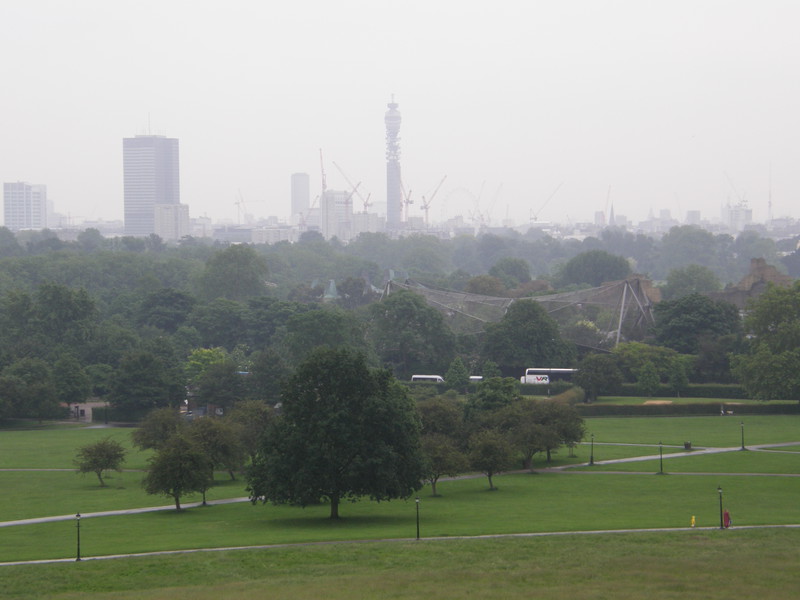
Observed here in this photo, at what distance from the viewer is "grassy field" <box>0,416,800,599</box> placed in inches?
1280

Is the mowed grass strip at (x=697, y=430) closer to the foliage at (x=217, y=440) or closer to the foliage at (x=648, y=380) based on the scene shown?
the foliage at (x=648, y=380)

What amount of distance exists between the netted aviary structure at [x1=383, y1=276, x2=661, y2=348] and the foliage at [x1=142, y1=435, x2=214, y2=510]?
53425 millimetres

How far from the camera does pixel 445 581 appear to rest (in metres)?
33.0

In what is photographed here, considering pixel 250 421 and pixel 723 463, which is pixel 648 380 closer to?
pixel 723 463

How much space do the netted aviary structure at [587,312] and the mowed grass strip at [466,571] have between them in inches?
2337

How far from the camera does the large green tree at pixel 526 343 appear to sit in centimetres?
9238

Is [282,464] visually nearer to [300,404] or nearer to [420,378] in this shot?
[300,404]

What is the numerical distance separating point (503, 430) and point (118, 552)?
24617mm

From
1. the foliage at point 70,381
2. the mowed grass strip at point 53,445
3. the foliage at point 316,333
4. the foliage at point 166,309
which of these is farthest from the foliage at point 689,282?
the mowed grass strip at point 53,445

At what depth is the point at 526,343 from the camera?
93062 millimetres

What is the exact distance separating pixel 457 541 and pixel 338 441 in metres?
9.21

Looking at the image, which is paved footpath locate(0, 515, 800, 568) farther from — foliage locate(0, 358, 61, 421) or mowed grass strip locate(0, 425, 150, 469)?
foliage locate(0, 358, 61, 421)

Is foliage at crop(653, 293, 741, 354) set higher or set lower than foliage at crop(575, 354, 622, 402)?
higher

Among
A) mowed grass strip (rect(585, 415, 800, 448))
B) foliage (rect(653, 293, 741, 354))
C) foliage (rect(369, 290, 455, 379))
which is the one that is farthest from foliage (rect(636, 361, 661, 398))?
foliage (rect(369, 290, 455, 379))
